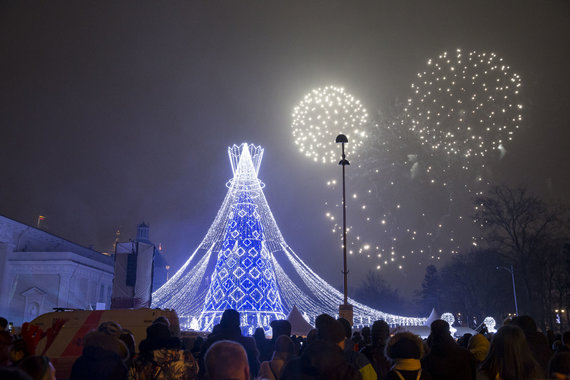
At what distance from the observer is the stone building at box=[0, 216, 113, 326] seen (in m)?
45.8

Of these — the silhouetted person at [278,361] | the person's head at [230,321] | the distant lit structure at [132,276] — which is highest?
the distant lit structure at [132,276]

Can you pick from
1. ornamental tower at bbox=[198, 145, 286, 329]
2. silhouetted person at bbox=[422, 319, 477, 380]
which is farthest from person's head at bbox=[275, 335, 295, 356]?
ornamental tower at bbox=[198, 145, 286, 329]

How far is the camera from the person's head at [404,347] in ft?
15.8

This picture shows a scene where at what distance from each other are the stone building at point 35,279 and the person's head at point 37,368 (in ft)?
141

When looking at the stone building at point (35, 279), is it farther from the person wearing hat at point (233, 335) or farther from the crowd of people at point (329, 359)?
the crowd of people at point (329, 359)

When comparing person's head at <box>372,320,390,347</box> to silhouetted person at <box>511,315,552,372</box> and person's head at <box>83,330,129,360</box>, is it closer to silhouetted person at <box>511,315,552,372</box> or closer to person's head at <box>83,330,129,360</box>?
silhouetted person at <box>511,315,552,372</box>

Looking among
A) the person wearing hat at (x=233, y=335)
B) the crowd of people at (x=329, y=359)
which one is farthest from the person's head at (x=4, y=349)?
the person wearing hat at (x=233, y=335)

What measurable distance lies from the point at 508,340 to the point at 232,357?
3.04 metres

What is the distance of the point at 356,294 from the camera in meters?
106

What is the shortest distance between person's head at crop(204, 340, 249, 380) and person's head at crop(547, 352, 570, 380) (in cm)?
281

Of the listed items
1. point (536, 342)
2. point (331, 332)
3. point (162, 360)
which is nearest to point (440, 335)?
point (536, 342)

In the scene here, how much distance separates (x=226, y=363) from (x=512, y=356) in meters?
3.09

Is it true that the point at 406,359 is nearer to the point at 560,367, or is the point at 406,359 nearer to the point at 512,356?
the point at 512,356

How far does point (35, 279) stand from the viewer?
4694 centimetres
